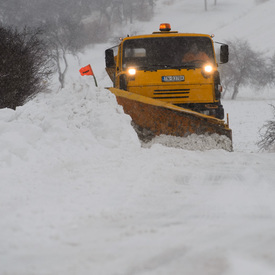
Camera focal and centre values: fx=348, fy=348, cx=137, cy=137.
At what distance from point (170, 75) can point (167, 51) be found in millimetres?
618

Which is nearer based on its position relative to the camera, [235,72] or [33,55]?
[33,55]

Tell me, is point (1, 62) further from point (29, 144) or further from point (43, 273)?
point (43, 273)

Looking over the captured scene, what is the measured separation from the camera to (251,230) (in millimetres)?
2270

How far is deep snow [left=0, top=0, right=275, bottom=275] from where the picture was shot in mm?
1918

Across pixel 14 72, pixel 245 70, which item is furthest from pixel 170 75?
pixel 245 70

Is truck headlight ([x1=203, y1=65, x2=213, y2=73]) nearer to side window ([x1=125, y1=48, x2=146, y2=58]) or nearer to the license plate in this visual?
the license plate

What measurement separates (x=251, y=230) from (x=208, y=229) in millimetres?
275

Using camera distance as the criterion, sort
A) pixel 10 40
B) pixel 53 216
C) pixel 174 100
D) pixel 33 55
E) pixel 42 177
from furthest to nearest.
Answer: pixel 33 55 → pixel 10 40 → pixel 174 100 → pixel 42 177 → pixel 53 216

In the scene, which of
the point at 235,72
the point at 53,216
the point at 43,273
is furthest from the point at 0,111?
the point at 235,72

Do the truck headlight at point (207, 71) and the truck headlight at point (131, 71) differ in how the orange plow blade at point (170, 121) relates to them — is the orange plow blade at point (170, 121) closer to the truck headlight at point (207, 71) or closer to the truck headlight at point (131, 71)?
the truck headlight at point (131, 71)

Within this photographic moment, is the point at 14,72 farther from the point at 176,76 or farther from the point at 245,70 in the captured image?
the point at 245,70

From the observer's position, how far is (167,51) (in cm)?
661

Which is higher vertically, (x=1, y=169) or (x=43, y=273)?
(x=1, y=169)

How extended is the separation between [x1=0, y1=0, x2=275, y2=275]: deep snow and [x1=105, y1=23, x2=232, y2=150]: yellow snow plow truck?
0.44 metres
